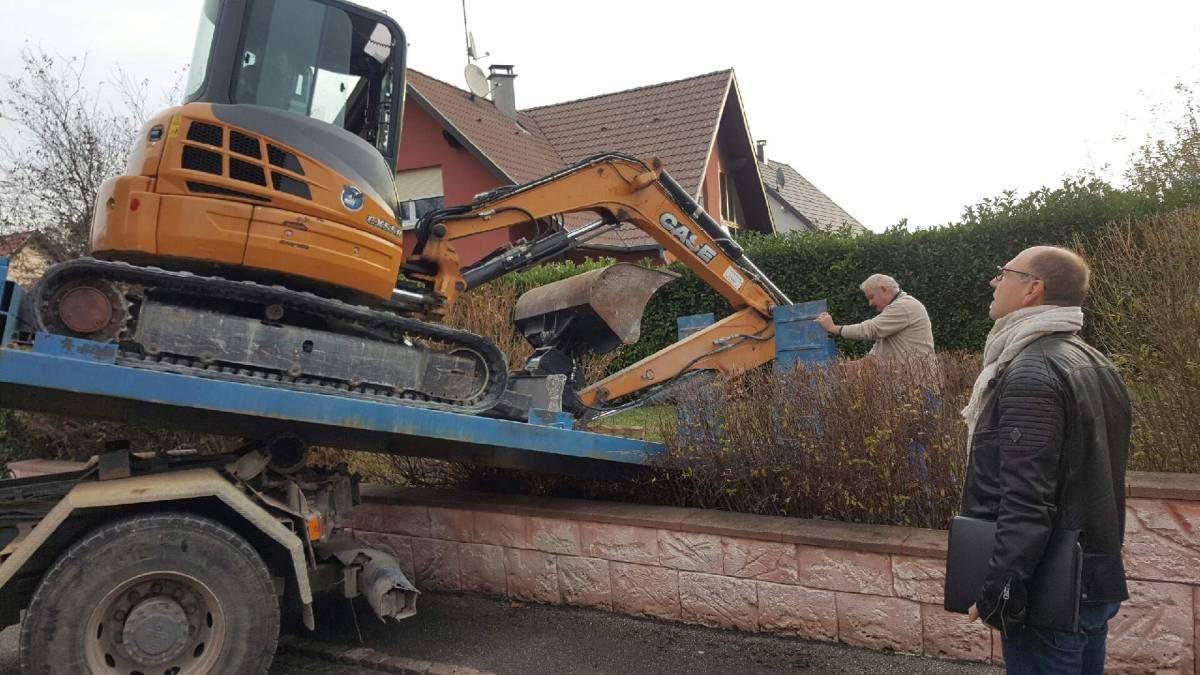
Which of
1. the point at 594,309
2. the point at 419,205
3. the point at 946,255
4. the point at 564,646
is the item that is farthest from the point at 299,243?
the point at 419,205

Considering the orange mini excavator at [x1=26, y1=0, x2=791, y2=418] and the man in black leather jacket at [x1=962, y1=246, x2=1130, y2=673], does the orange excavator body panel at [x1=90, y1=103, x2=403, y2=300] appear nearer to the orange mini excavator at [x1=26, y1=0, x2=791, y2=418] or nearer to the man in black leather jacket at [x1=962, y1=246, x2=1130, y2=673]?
the orange mini excavator at [x1=26, y1=0, x2=791, y2=418]

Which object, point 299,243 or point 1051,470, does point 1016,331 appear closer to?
point 1051,470

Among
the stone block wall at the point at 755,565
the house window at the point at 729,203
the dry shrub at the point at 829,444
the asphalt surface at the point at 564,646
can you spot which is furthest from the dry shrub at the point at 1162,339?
the house window at the point at 729,203

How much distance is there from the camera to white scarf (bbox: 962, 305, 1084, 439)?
8.71 feet

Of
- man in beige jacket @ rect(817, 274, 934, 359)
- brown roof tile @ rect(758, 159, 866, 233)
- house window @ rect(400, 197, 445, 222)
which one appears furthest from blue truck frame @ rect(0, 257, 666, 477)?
brown roof tile @ rect(758, 159, 866, 233)

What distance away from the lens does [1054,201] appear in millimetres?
10570

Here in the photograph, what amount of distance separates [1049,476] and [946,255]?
30.7 ft

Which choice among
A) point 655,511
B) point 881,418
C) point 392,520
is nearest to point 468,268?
point 392,520

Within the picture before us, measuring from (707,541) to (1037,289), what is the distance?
8.36 ft

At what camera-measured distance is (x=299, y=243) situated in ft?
15.1

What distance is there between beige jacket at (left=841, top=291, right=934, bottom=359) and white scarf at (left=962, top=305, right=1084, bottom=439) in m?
3.56

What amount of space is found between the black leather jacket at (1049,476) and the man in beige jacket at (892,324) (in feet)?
12.2

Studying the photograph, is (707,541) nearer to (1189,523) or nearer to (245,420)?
(1189,523)

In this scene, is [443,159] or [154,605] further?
[443,159]
